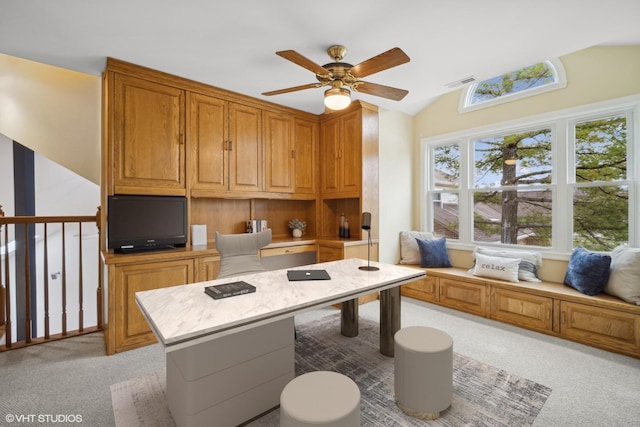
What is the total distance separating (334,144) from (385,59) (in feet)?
7.58

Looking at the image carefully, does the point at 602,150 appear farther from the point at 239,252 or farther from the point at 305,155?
the point at 239,252

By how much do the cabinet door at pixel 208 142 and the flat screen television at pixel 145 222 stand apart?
0.38 metres

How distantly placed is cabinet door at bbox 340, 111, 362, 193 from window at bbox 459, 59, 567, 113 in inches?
61.2

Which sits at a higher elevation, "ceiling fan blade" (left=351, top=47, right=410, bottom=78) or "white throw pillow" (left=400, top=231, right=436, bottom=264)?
"ceiling fan blade" (left=351, top=47, right=410, bottom=78)

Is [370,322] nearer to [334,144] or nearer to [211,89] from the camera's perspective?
[334,144]

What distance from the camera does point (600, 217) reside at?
10.5ft

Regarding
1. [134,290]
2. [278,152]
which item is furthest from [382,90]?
[134,290]

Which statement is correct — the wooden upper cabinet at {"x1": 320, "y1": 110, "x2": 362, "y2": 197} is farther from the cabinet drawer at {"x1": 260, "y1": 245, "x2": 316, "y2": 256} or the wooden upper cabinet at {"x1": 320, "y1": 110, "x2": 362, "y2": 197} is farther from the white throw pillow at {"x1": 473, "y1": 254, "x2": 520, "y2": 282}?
the white throw pillow at {"x1": 473, "y1": 254, "x2": 520, "y2": 282}

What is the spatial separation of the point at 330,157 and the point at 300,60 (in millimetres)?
2377

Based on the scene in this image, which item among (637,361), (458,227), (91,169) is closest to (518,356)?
(637,361)

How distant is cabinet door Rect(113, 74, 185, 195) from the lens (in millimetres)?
2826

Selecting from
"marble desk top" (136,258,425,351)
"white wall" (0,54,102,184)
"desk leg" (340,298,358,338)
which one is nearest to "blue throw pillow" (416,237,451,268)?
"desk leg" (340,298,358,338)

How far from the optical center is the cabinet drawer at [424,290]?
13.0 ft

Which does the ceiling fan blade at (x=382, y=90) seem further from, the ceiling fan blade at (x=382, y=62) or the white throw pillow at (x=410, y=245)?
the white throw pillow at (x=410, y=245)
